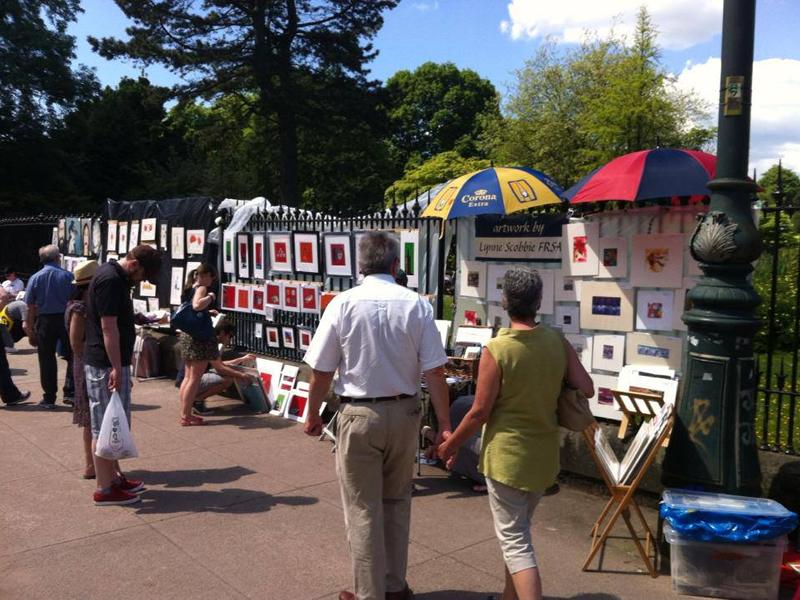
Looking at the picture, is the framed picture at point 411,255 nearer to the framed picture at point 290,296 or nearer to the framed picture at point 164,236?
the framed picture at point 290,296

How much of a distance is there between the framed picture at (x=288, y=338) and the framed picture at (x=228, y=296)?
110 centimetres

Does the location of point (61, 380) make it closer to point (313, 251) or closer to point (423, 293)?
point (313, 251)

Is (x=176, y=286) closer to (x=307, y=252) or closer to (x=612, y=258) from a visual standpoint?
(x=307, y=252)

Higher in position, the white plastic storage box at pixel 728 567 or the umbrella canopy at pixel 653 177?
the umbrella canopy at pixel 653 177

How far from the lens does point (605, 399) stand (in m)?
5.88

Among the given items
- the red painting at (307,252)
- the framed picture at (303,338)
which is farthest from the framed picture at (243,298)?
the red painting at (307,252)

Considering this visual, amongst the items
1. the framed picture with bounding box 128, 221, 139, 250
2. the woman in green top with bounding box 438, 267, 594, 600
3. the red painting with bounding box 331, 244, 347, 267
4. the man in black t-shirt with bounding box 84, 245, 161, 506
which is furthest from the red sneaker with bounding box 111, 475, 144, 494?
the framed picture with bounding box 128, 221, 139, 250

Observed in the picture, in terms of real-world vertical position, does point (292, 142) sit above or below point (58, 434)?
above

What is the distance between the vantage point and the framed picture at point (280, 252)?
8.98m

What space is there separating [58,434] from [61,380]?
3.02 m

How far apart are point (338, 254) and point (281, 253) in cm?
111

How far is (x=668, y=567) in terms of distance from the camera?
4285mm

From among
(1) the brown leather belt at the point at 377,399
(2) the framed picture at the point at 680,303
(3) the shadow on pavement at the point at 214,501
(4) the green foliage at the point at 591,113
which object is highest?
(4) the green foliage at the point at 591,113

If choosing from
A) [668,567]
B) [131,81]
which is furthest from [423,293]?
[131,81]
